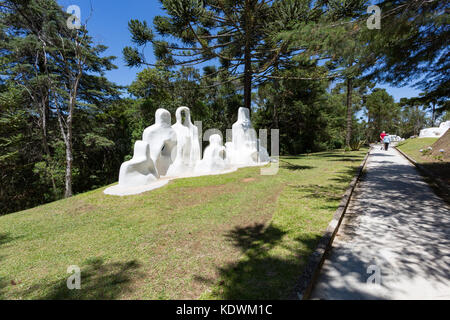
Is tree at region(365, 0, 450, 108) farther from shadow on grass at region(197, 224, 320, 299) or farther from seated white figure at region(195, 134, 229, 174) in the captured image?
seated white figure at region(195, 134, 229, 174)

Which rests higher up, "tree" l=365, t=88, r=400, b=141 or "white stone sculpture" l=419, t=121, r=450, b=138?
"tree" l=365, t=88, r=400, b=141

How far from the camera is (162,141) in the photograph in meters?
9.02

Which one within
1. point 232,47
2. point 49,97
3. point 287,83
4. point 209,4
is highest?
point 209,4

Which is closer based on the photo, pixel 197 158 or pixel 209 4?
pixel 197 158

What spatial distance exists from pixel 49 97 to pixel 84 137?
358cm

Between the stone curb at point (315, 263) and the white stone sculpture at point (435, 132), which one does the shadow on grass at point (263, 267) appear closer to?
the stone curb at point (315, 263)

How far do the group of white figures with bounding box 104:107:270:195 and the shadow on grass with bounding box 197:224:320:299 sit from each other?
5002 millimetres

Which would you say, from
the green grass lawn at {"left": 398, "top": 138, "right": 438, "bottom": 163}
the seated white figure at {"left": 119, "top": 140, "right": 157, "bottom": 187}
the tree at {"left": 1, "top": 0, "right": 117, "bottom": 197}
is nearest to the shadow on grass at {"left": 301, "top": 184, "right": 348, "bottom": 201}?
the seated white figure at {"left": 119, "top": 140, "right": 157, "bottom": 187}

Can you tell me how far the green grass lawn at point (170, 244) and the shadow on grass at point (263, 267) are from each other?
1 centimetres

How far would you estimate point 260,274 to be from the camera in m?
2.54

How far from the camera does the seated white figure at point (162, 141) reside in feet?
28.8

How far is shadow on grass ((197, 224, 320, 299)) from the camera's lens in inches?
88.5

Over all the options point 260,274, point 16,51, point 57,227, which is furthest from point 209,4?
point 260,274
